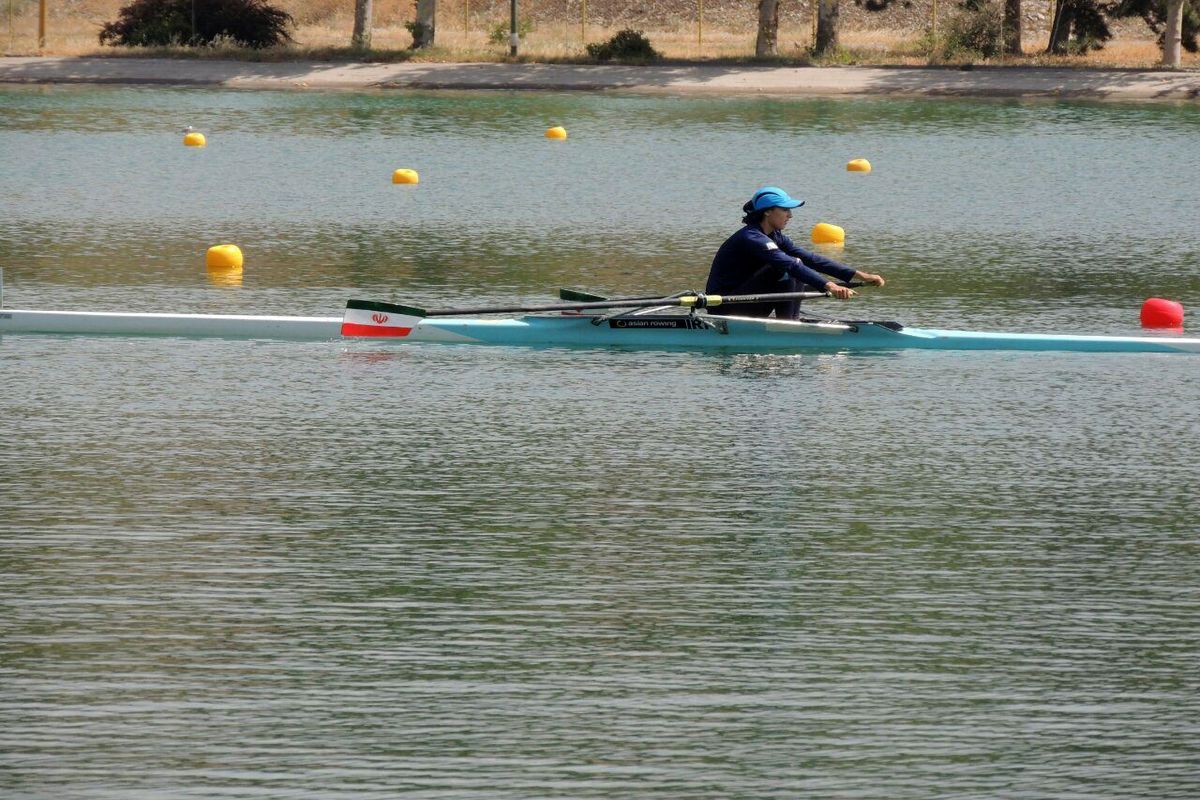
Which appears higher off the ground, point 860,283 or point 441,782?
point 860,283

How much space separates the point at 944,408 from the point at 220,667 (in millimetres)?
6235

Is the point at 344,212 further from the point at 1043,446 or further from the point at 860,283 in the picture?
the point at 1043,446

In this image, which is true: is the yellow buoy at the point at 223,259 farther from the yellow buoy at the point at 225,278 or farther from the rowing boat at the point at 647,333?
the rowing boat at the point at 647,333

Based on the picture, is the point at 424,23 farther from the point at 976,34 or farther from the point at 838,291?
the point at 838,291

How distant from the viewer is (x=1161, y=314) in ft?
49.5

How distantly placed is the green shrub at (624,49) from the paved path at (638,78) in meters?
1.17

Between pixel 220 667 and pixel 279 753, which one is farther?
pixel 220 667

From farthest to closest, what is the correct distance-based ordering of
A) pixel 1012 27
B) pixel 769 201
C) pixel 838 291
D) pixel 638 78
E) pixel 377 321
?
pixel 1012 27
pixel 638 78
pixel 377 321
pixel 769 201
pixel 838 291

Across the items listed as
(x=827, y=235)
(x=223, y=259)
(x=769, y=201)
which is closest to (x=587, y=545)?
(x=769, y=201)

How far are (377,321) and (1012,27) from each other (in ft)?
116

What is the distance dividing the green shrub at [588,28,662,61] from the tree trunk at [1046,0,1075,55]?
32.5 feet

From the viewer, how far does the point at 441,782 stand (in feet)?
20.3

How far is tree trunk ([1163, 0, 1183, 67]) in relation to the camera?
42469mm

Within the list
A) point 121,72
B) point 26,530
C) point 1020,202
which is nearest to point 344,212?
point 1020,202
